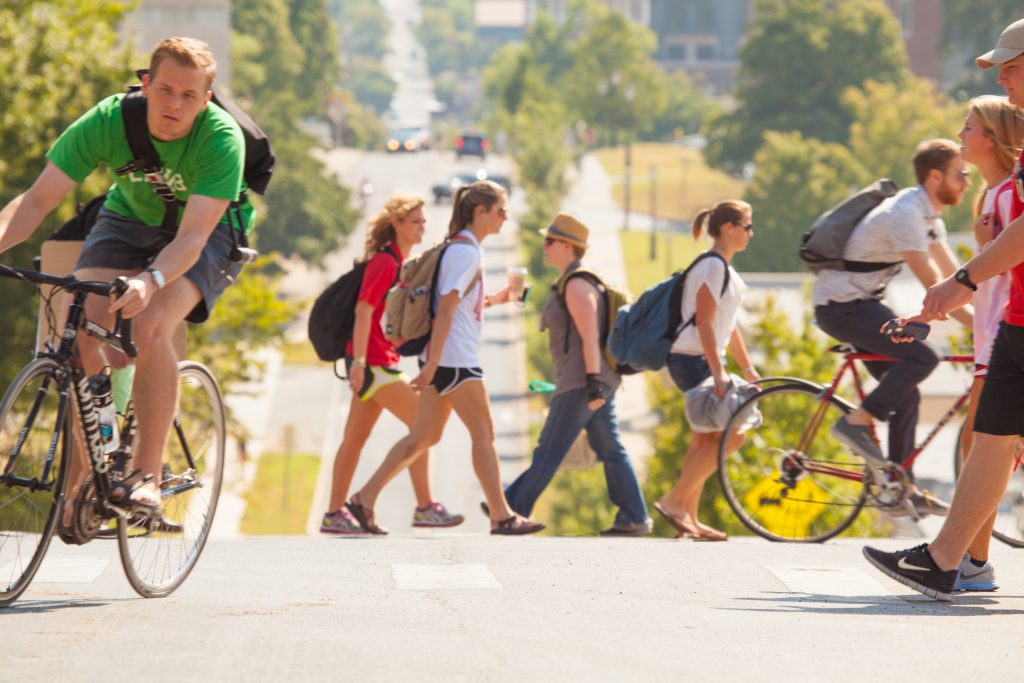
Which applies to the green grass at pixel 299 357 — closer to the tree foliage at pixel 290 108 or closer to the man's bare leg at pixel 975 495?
the tree foliage at pixel 290 108

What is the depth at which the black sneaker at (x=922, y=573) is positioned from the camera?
20.6 ft

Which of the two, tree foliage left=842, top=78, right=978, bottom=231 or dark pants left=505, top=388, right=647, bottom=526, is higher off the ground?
dark pants left=505, top=388, right=647, bottom=526

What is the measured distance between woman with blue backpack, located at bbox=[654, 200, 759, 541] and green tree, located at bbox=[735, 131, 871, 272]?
7142cm

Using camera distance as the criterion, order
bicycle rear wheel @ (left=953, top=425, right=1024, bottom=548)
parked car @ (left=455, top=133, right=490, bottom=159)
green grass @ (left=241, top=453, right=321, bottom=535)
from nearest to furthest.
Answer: bicycle rear wheel @ (left=953, top=425, right=1024, bottom=548), green grass @ (left=241, top=453, right=321, bottom=535), parked car @ (left=455, top=133, right=490, bottom=159)

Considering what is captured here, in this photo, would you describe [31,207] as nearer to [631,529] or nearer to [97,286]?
[97,286]

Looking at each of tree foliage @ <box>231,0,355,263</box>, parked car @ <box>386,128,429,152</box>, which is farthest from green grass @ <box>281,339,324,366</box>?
parked car @ <box>386,128,429,152</box>

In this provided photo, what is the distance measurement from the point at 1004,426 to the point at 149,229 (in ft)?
9.89

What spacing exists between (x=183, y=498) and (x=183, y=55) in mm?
1590

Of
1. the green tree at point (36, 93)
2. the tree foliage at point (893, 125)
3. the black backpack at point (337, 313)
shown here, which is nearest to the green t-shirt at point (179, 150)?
the black backpack at point (337, 313)

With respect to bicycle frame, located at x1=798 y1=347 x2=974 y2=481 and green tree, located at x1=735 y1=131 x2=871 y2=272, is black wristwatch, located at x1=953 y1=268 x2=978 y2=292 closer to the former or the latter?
bicycle frame, located at x1=798 y1=347 x2=974 y2=481

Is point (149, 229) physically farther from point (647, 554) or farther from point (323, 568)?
point (647, 554)

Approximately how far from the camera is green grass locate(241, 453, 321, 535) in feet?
→ 152

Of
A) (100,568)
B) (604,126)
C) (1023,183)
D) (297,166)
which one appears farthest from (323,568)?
(604,126)

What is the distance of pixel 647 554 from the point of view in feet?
25.8
